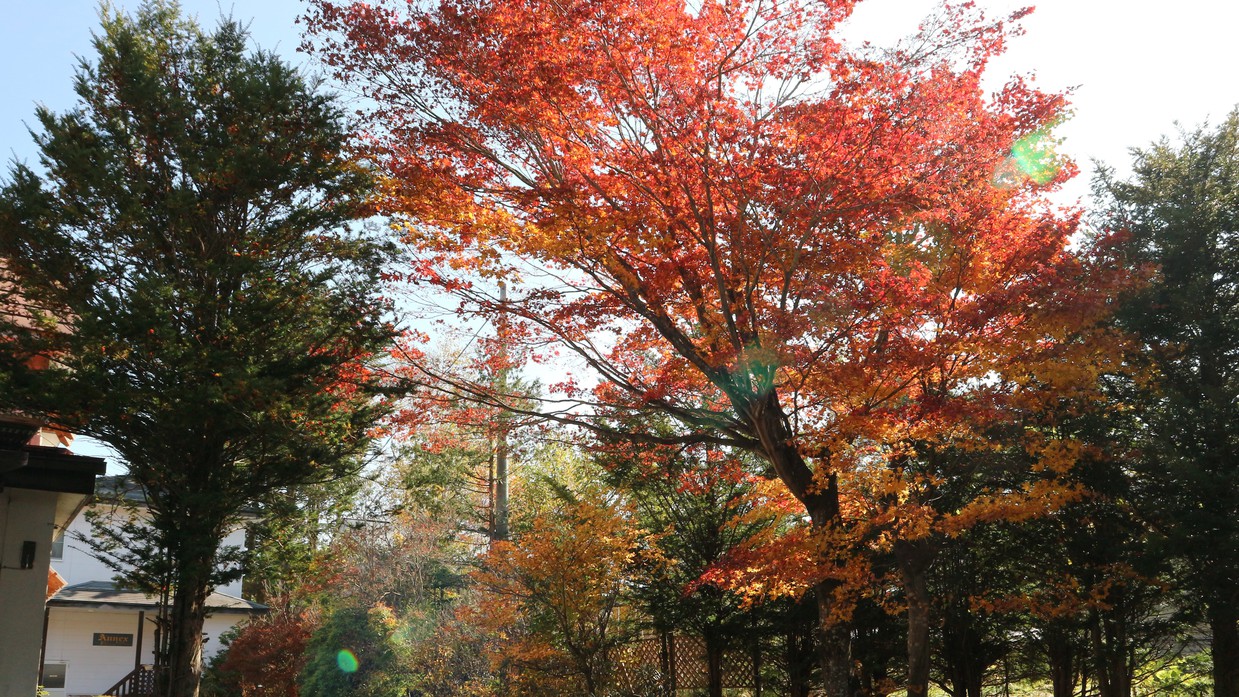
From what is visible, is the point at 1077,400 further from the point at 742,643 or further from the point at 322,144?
the point at 322,144

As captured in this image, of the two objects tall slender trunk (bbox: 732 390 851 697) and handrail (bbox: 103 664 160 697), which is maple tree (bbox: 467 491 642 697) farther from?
handrail (bbox: 103 664 160 697)

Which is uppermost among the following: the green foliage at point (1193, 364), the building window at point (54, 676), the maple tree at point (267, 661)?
the green foliage at point (1193, 364)

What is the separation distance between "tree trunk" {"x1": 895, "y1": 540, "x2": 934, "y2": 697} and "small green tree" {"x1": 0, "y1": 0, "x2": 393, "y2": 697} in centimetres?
640

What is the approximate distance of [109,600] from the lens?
20.8 meters

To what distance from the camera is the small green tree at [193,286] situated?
920cm

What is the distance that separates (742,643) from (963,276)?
7036 mm

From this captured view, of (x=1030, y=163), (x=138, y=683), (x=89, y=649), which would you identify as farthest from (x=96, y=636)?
(x=1030, y=163)

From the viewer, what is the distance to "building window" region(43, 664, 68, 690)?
68.6ft

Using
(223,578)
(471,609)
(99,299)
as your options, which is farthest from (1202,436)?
(99,299)

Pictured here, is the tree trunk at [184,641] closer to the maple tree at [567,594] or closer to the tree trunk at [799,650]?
the maple tree at [567,594]

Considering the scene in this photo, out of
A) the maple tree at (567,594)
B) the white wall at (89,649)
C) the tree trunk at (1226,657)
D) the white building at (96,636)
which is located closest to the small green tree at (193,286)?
the maple tree at (567,594)

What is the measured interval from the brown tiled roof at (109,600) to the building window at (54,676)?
1793 millimetres

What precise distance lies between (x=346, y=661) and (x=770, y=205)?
1222cm

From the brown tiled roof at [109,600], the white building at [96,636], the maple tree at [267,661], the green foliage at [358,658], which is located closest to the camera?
the green foliage at [358,658]
